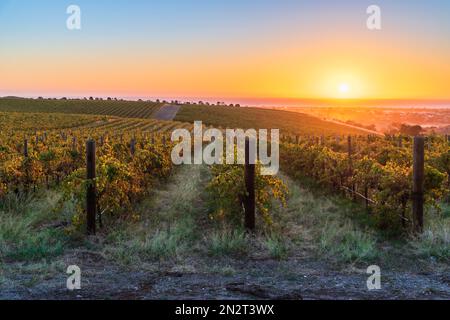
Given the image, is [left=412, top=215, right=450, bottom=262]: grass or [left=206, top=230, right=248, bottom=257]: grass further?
[left=206, top=230, right=248, bottom=257]: grass

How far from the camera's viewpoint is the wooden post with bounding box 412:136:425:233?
806 centimetres

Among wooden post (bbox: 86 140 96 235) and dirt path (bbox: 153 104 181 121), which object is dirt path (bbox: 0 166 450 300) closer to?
wooden post (bbox: 86 140 96 235)

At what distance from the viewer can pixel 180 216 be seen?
9547mm

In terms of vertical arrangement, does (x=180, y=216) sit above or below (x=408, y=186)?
below

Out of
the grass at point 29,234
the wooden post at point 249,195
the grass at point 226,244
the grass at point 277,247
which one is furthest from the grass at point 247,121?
the grass at point 226,244

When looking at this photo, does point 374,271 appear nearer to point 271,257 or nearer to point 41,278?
point 271,257

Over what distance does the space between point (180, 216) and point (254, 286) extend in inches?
157

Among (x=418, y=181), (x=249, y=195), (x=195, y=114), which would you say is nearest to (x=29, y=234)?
(x=249, y=195)

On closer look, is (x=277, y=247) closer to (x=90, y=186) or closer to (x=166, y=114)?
(x=90, y=186)

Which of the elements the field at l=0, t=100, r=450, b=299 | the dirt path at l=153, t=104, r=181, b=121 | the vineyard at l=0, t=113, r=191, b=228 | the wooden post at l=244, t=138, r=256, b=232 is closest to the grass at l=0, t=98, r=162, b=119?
the dirt path at l=153, t=104, r=181, b=121

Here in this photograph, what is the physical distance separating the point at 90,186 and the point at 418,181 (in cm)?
570

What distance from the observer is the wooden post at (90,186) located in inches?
325

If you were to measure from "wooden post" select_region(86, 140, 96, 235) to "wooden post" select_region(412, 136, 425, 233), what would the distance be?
18.2 feet
